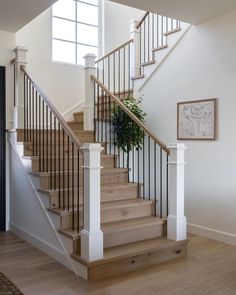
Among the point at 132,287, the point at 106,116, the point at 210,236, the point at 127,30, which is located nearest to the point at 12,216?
the point at 106,116

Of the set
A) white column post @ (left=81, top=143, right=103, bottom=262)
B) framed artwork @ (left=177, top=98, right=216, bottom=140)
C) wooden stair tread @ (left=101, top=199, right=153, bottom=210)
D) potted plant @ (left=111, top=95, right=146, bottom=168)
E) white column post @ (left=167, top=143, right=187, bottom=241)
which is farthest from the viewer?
potted plant @ (left=111, top=95, right=146, bottom=168)

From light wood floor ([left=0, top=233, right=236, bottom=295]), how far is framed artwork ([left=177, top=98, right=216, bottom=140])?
1371mm

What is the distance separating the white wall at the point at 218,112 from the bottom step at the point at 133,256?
789 millimetres

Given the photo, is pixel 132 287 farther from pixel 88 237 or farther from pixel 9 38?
pixel 9 38

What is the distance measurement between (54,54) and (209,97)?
9.88 ft

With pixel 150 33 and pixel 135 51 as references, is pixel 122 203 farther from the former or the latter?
pixel 150 33

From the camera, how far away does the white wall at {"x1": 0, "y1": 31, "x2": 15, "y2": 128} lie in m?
4.40

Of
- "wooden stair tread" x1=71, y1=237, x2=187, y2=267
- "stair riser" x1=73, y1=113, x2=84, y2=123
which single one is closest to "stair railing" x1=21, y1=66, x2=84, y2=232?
"wooden stair tread" x1=71, y1=237, x2=187, y2=267

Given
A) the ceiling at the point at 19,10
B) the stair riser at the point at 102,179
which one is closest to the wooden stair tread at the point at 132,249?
the stair riser at the point at 102,179

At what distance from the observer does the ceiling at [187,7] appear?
3.59 m

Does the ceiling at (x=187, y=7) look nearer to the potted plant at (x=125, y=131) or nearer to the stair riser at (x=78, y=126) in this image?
the potted plant at (x=125, y=131)

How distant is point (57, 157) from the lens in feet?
13.4

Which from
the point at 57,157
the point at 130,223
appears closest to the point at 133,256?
the point at 130,223

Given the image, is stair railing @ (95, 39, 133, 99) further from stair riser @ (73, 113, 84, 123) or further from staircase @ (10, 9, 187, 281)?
staircase @ (10, 9, 187, 281)
